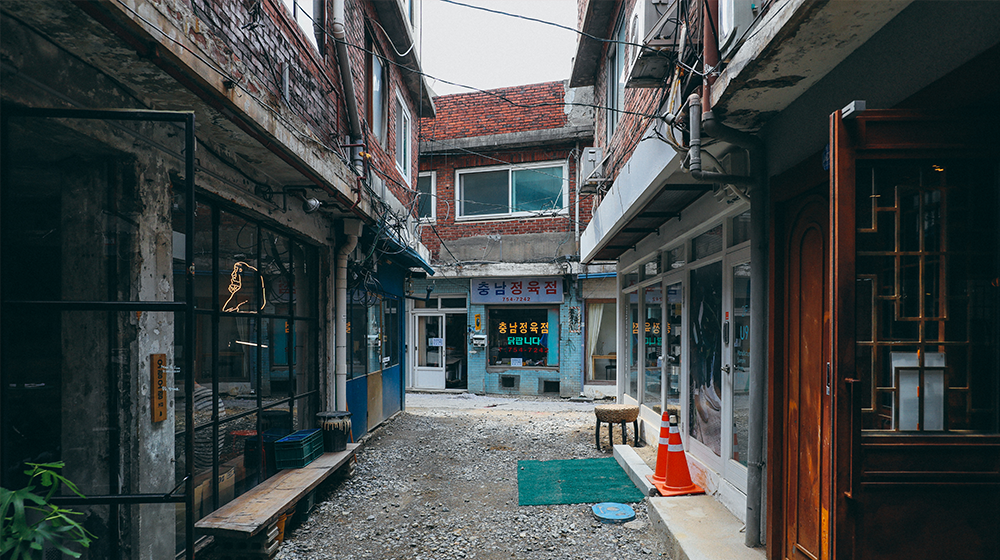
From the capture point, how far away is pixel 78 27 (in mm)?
2525

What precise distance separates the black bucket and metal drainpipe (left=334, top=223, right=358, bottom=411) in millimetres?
717

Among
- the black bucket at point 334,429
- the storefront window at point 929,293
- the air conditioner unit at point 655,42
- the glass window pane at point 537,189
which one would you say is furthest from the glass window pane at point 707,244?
the glass window pane at point 537,189

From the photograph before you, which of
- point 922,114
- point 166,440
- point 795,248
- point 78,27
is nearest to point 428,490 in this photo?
point 166,440

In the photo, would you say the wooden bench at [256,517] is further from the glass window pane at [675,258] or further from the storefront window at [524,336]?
the storefront window at [524,336]

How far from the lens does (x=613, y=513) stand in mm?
5125

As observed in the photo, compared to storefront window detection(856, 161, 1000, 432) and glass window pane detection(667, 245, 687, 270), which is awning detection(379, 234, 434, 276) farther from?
storefront window detection(856, 161, 1000, 432)

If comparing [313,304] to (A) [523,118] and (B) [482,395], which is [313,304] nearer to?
(B) [482,395]

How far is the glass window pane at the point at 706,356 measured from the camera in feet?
17.0

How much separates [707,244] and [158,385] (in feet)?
16.4

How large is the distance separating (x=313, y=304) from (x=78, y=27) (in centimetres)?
462

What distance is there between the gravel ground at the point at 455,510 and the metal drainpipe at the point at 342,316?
1.02 meters

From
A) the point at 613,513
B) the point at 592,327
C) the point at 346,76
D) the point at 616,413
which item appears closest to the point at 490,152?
the point at 592,327

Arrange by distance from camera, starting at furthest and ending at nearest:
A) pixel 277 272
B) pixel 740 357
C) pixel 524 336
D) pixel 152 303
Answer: pixel 524 336, pixel 277 272, pixel 740 357, pixel 152 303

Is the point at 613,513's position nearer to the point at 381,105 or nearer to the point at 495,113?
the point at 381,105
